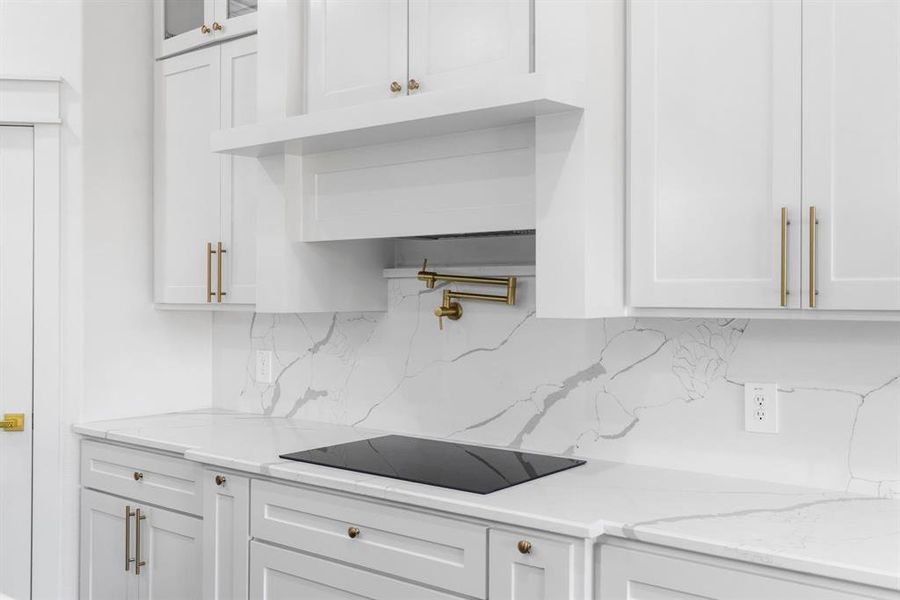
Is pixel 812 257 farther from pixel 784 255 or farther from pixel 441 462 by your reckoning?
pixel 441 462

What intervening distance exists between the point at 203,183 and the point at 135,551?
1.29 meters

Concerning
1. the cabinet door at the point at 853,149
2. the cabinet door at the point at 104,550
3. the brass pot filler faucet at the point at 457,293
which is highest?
the cabinet door at the point at 853,149

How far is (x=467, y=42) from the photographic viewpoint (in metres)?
2.20

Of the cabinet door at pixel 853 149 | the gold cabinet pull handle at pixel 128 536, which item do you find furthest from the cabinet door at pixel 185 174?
the cabinet door at pixel 853 149

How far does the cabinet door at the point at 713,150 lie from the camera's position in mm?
1825

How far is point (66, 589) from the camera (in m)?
3.06

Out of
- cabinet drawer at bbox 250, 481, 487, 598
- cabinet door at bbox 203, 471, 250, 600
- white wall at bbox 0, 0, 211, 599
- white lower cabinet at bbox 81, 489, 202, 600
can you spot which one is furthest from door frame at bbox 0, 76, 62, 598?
cabinet drawer at bbox 250, 481, 487, 598

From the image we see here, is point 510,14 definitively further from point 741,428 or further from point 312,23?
point 741,428

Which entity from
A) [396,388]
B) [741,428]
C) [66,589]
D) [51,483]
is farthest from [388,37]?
[66,589]

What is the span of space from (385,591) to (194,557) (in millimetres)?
896

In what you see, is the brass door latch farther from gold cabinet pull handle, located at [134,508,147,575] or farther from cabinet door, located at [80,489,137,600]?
gold cabinet pull handle, located at [134,508,147,575]

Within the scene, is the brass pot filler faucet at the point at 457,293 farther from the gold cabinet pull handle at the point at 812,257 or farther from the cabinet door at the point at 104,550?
the cabinet door at the point at 104,550

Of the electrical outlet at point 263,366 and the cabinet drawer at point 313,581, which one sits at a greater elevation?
the electrical outlet at point 263,366

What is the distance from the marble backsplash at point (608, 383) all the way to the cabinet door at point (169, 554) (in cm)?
62
